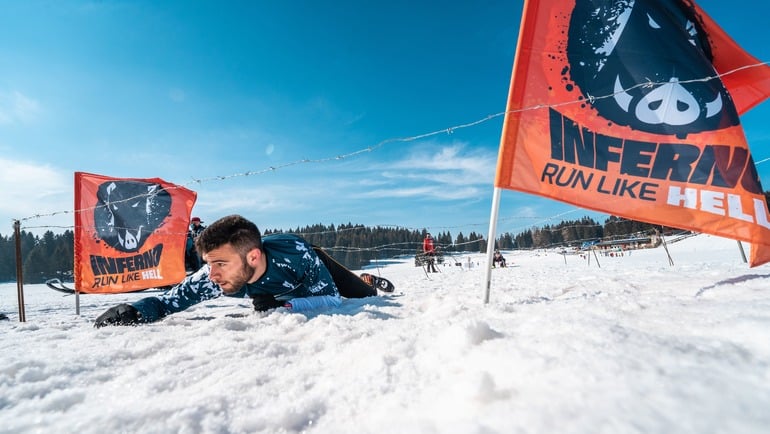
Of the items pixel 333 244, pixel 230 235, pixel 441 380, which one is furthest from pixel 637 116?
pixel 333 244

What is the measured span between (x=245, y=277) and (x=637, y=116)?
3974 mm

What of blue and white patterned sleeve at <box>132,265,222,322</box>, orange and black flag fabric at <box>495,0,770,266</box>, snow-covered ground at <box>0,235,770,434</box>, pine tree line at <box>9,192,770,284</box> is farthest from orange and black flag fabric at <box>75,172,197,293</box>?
pine tree line at <box>9,192,770,284</box>

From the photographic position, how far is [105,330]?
2.46 meters

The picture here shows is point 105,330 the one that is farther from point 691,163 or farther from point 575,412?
point 691,163

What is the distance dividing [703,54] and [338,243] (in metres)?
61.5

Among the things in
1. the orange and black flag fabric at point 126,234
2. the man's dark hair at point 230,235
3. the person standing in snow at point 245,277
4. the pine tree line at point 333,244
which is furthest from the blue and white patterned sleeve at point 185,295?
the pine tree line at point 333,244

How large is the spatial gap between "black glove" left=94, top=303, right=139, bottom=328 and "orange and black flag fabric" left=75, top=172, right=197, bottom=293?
394 centimetres

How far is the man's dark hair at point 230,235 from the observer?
2.81 m

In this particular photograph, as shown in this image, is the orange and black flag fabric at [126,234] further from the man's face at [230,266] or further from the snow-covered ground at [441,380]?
the snow-covered ground at [441,380]

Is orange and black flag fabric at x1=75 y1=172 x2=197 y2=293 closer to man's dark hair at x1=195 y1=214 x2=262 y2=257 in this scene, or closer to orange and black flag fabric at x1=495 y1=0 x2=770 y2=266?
man's dark hair at x1=195 y1=214 x2=262 y2=257

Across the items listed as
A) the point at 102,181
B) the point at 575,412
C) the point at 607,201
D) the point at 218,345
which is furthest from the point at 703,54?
the point at 102,181

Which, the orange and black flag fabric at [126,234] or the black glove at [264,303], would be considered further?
the orange and black flag fabric at [126,234]

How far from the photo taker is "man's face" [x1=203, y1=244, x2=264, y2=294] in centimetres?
283

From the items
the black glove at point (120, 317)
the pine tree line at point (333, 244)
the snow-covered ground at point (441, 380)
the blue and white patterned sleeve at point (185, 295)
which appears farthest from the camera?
the pine tree line at point (333, 244)
